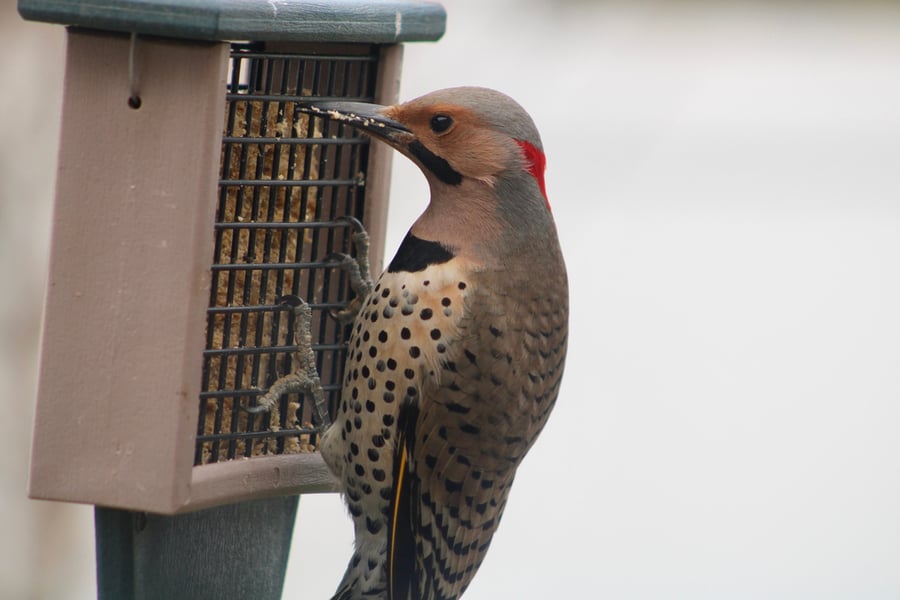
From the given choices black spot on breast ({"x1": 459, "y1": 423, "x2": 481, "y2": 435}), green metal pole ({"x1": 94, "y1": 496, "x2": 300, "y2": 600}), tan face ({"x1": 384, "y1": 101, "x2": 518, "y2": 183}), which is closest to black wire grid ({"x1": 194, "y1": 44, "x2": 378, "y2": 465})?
green metal pole ({"x1": 94, "y1": 496, "x2": 300, "y2": 600})

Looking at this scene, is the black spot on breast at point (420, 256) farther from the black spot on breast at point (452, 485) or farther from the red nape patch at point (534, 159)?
the black spot on breast at point (452, 485)

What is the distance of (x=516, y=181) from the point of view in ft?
9.71

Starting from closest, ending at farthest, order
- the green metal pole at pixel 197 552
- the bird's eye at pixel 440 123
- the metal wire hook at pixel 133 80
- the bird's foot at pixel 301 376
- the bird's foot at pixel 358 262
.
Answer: the metal wire hook at pixel 133 80 < the green metal pole at pixel 197 552 < the bird's eye at pixel 440 123 < the bird's foot at pixel 301 376 < the bird's foot at pixel 358 262

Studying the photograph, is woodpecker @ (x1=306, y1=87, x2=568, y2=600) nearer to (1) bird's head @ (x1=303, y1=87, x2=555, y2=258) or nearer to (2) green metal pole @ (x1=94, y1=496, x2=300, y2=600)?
(1) bird's head @ (x1=303, y1=87, x2=555, y2=258)

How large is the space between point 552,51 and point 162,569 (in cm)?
573

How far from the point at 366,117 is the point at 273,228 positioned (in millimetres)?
324

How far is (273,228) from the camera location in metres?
3.00

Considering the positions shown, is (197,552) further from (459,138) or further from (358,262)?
(459,138)

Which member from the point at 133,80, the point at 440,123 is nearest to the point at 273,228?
the point at 440,123

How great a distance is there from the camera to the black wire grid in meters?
2.94

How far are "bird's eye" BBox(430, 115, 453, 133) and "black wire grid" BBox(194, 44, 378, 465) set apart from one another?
0.28 m

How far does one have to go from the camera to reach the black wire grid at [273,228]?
2.94m

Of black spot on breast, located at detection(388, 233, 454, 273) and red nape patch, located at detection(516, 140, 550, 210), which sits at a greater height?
red nape patch, located at detection(516, 140, 550, 210)

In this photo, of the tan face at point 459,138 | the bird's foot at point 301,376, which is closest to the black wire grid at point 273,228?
the bird's foot at point 301,376
